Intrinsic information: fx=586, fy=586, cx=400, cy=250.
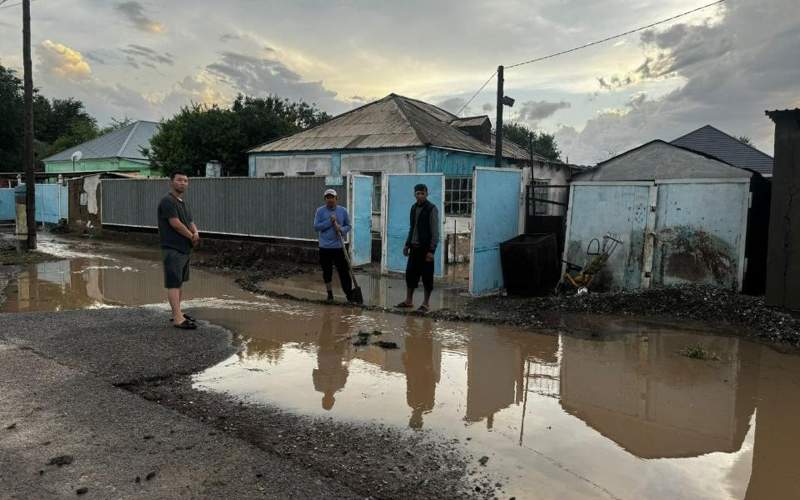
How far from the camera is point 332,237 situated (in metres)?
9.07

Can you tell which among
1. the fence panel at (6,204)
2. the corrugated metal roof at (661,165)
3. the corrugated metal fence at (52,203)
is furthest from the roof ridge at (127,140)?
the corrugated metal roof at (661,165)

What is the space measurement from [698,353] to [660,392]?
139 cm

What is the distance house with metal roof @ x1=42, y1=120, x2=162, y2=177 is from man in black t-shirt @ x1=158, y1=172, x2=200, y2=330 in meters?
36.9

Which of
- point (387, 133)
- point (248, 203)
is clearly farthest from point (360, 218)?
point (387, 133)

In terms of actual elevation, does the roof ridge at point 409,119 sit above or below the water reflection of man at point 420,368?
above

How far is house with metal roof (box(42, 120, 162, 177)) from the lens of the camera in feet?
141

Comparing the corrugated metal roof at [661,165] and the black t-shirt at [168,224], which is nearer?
the black t-shirt at [168,224]

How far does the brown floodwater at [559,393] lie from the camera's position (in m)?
3.65

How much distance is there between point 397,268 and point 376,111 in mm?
12274

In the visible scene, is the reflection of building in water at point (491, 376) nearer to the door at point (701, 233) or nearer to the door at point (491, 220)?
the door at point (491, 220)

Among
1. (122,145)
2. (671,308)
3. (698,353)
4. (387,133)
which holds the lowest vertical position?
(698,353)

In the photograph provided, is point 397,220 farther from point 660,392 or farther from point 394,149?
point 660,392

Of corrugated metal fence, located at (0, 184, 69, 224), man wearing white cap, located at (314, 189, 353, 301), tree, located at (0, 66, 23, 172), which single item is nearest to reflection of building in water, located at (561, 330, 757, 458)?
man wearing white cap, located at (314, 189, 353, 301)

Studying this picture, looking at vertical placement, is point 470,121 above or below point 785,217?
above
